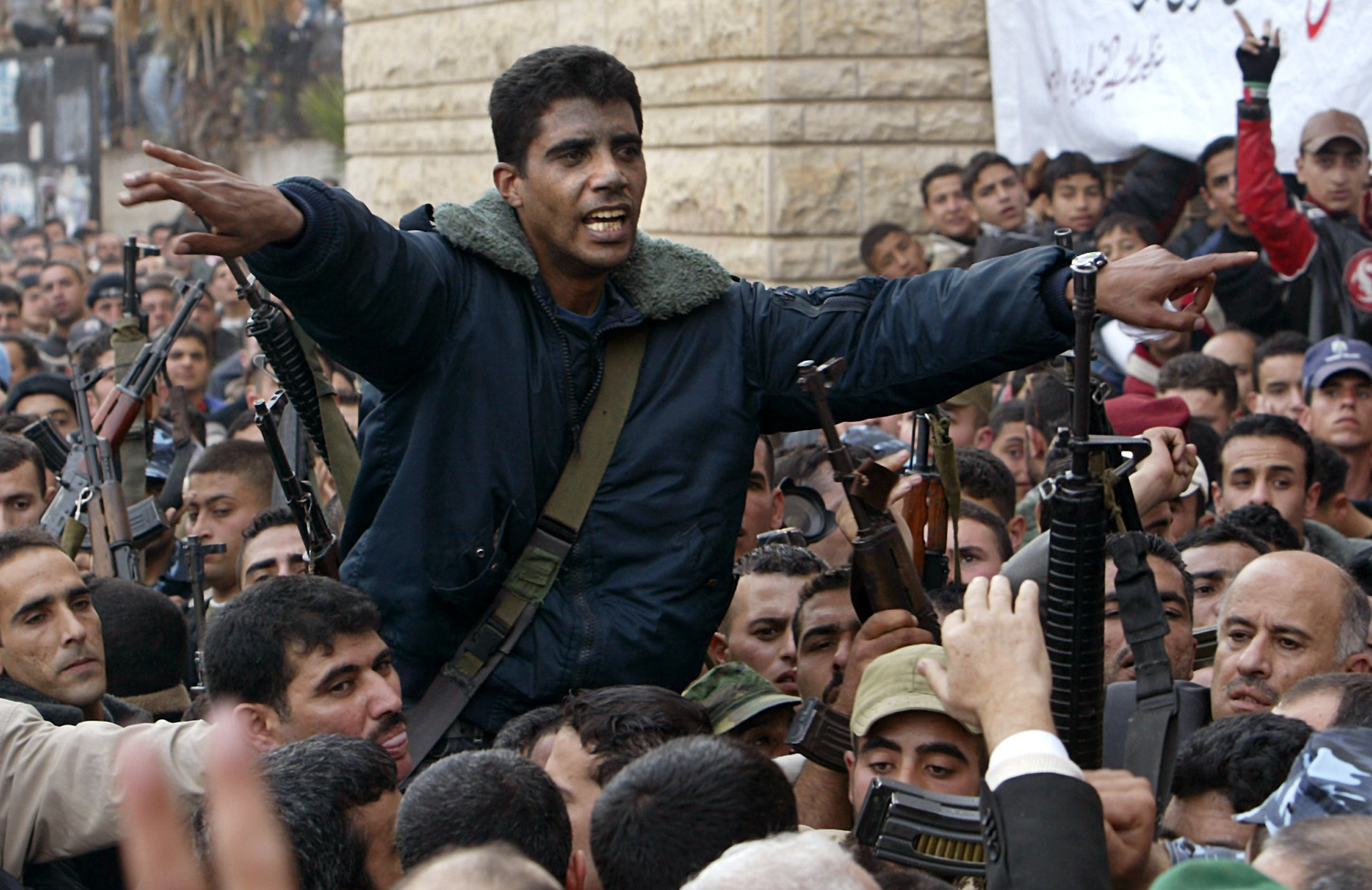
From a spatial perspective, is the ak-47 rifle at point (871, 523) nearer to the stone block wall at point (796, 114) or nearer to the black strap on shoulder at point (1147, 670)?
the black strap on shoulder at point (1147, 670)

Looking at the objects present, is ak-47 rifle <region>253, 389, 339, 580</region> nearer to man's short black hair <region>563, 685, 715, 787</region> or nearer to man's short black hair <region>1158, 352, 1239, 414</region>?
man's short black hair <region>563, 685, 715, 787</region>

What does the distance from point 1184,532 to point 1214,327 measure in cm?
243

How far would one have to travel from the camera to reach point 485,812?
272cm

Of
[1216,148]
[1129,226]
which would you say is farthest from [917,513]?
[1216,148]

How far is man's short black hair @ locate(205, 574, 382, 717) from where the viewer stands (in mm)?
3520

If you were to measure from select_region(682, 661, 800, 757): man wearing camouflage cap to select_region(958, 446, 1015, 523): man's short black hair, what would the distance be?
202cm

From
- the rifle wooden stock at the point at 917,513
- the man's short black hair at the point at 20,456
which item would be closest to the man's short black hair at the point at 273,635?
the rifle wooden stock at the point at 917,513

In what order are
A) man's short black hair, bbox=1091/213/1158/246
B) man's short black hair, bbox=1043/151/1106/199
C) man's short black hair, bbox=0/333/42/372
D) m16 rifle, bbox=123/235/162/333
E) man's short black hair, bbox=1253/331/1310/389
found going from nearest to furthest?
m16 rifle, bbox=123/235/162/333 < man's short black hair, bbox=1253/331/1310/389 < man's short black hair, bbox=1091/213/1158/246 < man's short black hair, bbox=1043/151/1106/199 < man's short black hair, bbox=0/333/42/372

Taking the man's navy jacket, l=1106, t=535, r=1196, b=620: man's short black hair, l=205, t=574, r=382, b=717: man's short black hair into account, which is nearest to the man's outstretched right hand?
the man's navy jacket

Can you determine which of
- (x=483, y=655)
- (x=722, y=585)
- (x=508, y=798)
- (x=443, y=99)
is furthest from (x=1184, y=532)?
(x=443, y=99)

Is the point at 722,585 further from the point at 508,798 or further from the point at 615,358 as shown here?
the point at 508,798

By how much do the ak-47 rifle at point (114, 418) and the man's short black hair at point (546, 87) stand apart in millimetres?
2880

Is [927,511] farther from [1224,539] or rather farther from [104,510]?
[104,510]

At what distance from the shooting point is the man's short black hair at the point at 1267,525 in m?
5.20
